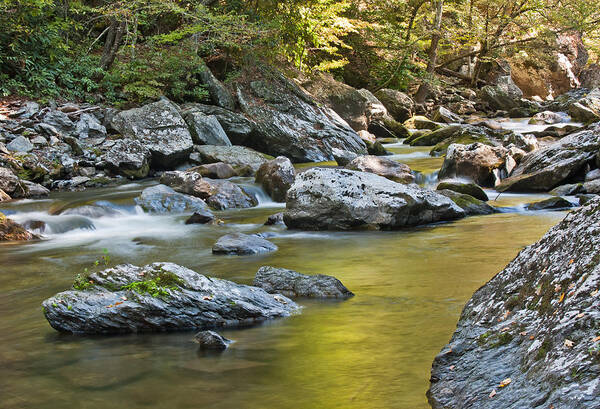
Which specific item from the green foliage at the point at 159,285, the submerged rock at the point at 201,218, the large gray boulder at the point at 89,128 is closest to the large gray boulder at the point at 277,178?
the submerged rock at the point at 201,218

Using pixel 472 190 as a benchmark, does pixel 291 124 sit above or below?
above

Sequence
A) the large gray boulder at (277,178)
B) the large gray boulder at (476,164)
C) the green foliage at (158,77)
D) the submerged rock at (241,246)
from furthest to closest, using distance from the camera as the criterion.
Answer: the green foliage at (158,77), the large gray boulder at (476,164), the large gray boulder at (277,178), the submerged rock at (241,246)

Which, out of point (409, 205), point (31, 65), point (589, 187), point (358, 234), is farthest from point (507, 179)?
point (31, 65)

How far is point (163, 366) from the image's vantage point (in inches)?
131

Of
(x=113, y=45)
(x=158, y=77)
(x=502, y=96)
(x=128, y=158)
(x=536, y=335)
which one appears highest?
A: (x=113, y=45)

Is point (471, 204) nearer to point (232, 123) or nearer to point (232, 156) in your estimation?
point (232, 156)

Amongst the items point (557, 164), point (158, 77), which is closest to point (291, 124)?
point (158, 77)

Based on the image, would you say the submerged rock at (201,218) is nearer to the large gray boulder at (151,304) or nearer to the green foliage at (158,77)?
the large gray boulder at (151,304)

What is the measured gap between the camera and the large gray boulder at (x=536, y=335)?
6.51ft

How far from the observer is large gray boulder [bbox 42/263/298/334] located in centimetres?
399

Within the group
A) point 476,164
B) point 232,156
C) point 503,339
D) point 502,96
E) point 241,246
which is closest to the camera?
point 503,339

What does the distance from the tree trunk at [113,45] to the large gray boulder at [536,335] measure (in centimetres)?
1760

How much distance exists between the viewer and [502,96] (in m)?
26.7

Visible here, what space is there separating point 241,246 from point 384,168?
19.9 ft
